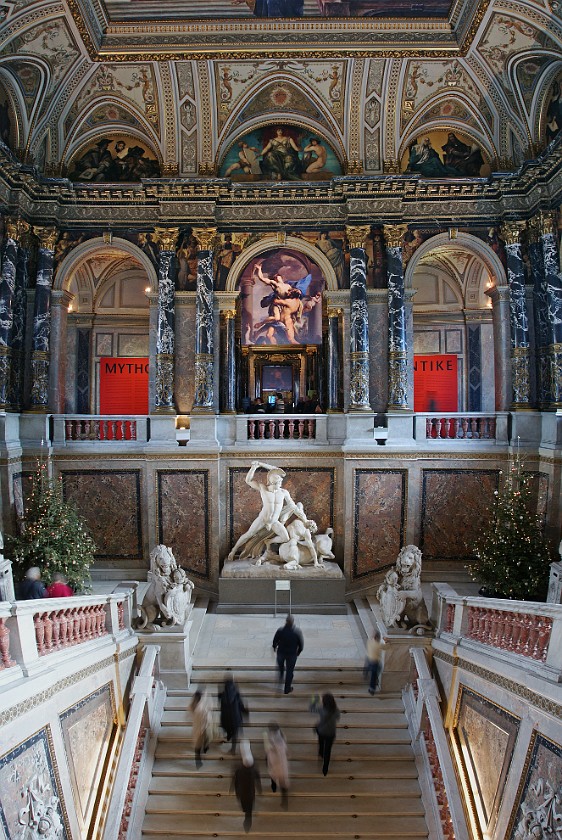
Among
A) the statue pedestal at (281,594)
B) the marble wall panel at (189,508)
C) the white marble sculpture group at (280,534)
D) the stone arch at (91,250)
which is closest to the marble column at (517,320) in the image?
the white marble sculpture group at (280,534)

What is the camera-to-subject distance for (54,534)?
11.2 m

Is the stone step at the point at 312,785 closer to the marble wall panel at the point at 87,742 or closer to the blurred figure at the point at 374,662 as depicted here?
the marble wall panel at the point at 87,742

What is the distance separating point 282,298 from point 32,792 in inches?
427

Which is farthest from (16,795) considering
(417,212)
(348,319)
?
(417,212)

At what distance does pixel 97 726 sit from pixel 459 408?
46.1 feet

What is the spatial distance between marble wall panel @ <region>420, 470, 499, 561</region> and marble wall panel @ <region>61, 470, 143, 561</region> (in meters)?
6.51

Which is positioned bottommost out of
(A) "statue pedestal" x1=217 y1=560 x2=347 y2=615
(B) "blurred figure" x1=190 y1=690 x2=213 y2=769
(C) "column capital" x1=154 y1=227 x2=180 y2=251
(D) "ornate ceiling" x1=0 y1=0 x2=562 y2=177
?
(B) "blurred figure" x1=190 y1=690 x2=213 y2=769

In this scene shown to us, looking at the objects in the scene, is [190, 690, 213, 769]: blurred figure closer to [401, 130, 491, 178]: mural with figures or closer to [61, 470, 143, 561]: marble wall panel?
[61, 470, 143, 561]: marble wall panel

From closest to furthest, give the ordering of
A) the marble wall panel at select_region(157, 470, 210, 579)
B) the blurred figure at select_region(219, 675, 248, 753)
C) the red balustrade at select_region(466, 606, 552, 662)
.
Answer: the red balustrade at select_region(466, 606, 552, 662), the blurred figure at select_region(219, 675, 248, 753), the marble wall panel at select_region(157, 470, 210, 579)

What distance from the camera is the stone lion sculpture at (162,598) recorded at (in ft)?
31.6

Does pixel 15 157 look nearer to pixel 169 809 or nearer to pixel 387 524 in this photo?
pixel 387 524

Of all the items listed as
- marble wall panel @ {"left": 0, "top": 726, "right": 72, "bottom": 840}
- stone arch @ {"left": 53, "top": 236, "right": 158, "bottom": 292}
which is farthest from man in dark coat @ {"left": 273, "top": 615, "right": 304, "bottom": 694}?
stone arch @ {"left": 53, "top": 236, "right": 158, "bottom": 292}

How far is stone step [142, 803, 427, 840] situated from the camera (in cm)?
737

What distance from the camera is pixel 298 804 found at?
772 cm
